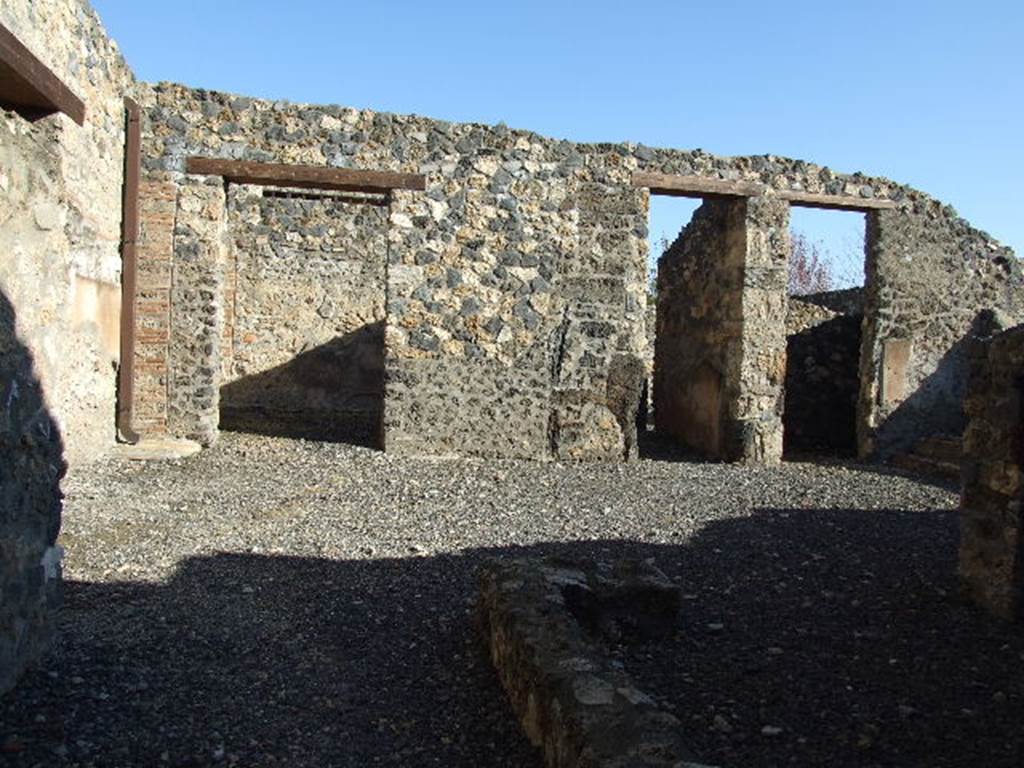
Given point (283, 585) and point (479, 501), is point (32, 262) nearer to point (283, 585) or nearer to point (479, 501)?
point (283, 585)

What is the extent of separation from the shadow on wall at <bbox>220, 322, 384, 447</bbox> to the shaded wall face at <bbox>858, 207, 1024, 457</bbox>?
6.95 metres

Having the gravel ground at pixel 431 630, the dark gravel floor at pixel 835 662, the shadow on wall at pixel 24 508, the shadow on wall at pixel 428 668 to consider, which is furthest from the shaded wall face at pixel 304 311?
the shadow on wall at pixel 24 508

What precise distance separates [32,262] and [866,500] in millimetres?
6552

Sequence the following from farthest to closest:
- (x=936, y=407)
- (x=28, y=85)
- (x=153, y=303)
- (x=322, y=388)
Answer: (x=322, y=388)
(x=936, y=407)
(x=153, y=303)
(x=28, y=85)

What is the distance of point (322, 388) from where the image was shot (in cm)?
1321

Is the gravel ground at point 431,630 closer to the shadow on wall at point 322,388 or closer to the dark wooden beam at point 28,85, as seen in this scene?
the dark wooden beam at point 28,85

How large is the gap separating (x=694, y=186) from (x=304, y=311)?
6.64m

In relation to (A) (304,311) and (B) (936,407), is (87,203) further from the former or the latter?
(B) (936,407)

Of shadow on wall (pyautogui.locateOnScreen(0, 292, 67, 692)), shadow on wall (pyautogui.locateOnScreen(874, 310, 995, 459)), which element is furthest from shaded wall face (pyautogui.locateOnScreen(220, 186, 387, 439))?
shadow on wall (pyautogui.locateOnScreen(0, 292, 67, 692))

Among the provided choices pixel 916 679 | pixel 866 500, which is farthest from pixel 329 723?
pixel 866 500

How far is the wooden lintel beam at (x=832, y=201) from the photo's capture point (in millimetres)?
9375

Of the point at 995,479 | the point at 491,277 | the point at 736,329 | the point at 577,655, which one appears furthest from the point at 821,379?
the point at 577,655

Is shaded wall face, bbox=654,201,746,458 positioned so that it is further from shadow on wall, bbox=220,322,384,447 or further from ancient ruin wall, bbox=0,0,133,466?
ancient ruin wall, bbox=0,0,133,466

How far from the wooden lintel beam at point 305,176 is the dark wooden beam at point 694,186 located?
2.39 meters
